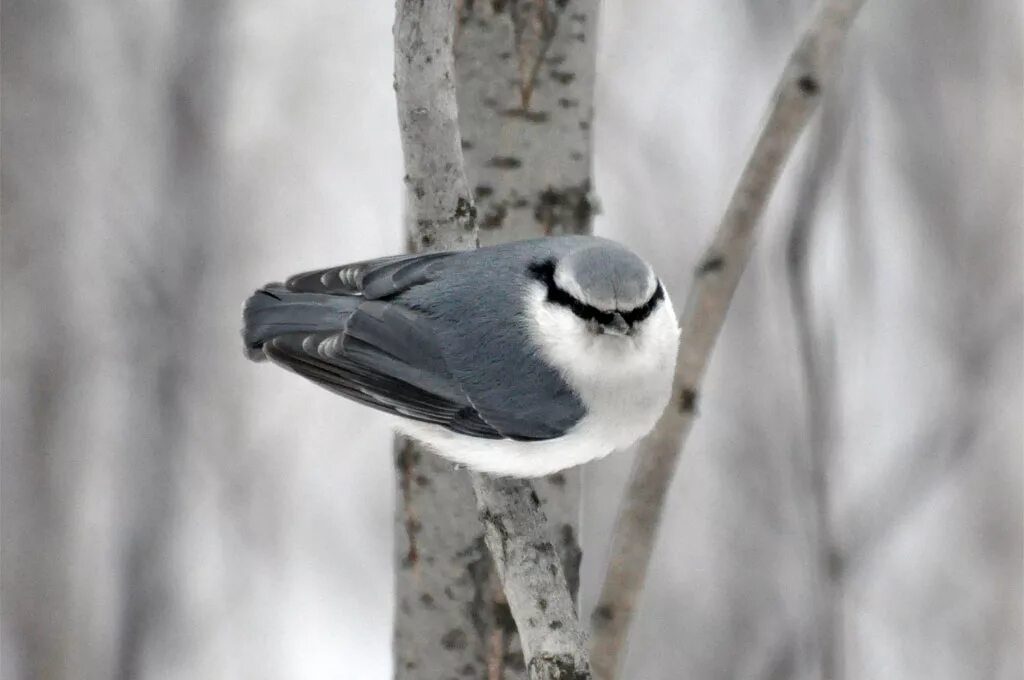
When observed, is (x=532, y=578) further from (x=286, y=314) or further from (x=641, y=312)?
(x=286, y=314)

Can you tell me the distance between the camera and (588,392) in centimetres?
220

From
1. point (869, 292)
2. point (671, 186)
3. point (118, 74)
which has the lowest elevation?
point (869, 292)

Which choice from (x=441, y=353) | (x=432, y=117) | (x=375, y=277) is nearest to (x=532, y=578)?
(x=441, y=353)

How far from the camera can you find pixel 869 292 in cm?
429

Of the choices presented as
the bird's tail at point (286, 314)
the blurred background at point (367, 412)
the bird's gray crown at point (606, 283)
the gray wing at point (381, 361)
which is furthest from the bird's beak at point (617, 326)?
the blurred background at point (367, 412)

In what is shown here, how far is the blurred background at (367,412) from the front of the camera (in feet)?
10.6

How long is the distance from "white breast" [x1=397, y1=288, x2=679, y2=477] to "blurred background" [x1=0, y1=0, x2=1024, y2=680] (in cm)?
59

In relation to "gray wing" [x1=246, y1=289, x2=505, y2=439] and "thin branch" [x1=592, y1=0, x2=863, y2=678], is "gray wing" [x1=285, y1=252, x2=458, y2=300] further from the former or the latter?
"thin branch" [x1=592, y1=0, x2=863, y2=678]

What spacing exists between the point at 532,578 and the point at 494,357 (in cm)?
47

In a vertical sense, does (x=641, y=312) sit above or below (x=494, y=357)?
above

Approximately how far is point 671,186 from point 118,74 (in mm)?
2135

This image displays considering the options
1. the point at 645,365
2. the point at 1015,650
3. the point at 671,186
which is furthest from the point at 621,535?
the point at 671,186

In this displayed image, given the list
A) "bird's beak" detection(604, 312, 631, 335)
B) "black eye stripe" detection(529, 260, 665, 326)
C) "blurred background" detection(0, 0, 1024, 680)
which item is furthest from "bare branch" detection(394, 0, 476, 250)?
"blurred background" detection(0, 0, 1024, 680)

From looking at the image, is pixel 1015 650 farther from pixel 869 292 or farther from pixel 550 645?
pixel 550 645
